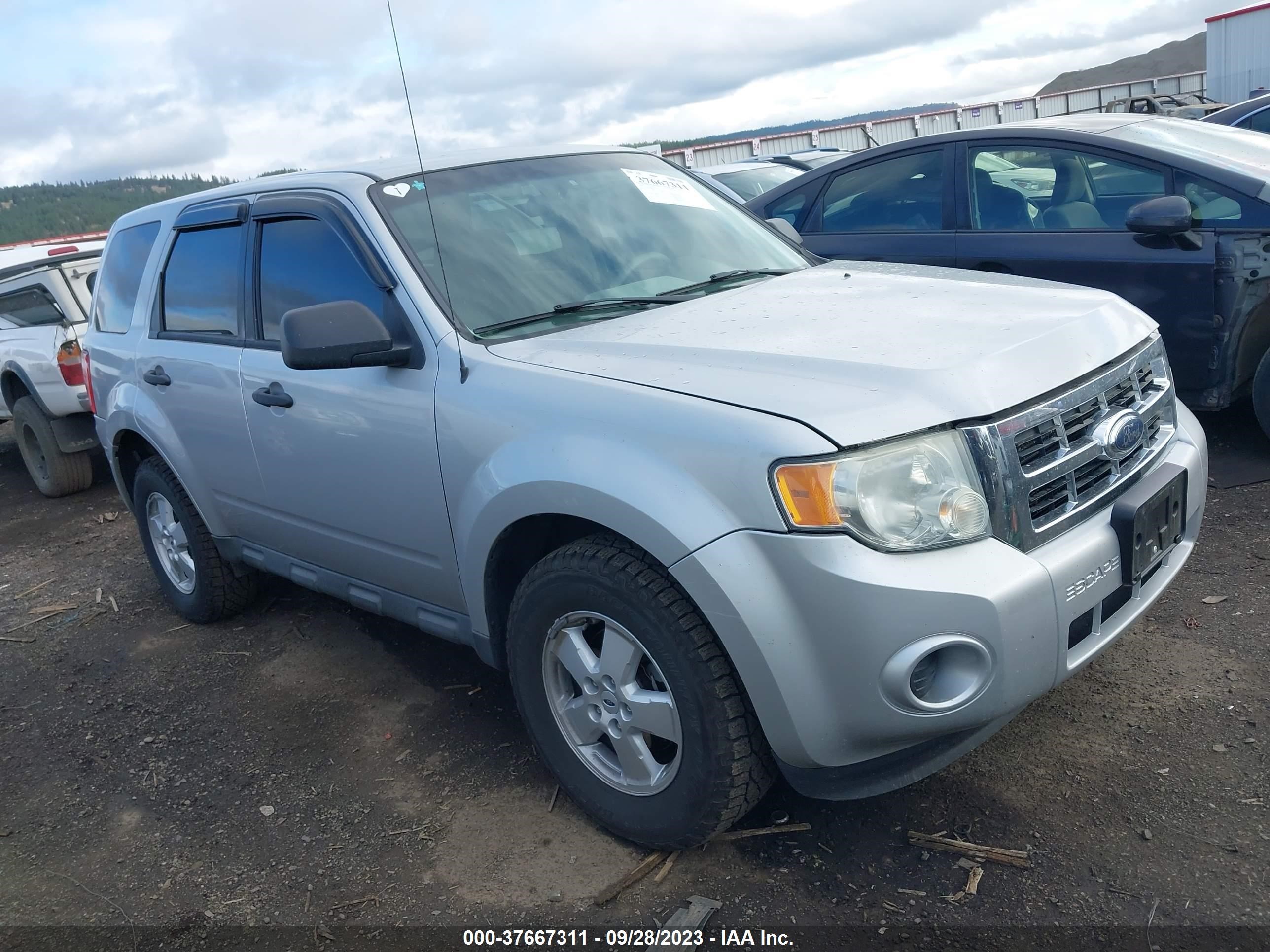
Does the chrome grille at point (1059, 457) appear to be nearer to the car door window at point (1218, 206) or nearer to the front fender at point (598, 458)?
the front fender at point (598, 458)

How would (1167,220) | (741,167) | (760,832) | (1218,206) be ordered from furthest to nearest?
(741,167), (1218,206), (1167,220), (760,832)

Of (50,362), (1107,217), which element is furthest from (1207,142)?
(50,362)

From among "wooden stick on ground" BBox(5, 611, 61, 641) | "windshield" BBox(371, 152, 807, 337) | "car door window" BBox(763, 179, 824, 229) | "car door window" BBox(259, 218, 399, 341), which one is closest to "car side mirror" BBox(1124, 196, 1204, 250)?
"windshield" BBox(371, 152, 807, 337)

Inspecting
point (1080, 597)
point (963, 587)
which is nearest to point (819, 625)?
point (963, 587)

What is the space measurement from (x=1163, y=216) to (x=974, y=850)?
3.13 meters

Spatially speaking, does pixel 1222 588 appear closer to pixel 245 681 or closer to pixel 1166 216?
pixel 1166 216

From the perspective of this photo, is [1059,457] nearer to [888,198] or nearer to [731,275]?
[731,275]

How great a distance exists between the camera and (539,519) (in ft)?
9.16

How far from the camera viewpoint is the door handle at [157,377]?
4.24 m

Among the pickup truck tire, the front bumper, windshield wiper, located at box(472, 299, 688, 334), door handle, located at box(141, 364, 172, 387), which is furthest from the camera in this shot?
door handle, located at box(141, 364, 172, 387)

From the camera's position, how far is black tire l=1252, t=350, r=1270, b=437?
15.0ft

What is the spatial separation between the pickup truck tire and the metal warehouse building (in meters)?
31.1

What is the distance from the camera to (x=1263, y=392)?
15.1 ft

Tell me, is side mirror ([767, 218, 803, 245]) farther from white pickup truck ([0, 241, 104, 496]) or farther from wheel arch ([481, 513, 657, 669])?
white pickup truck ([0, 241, 104, 496])
